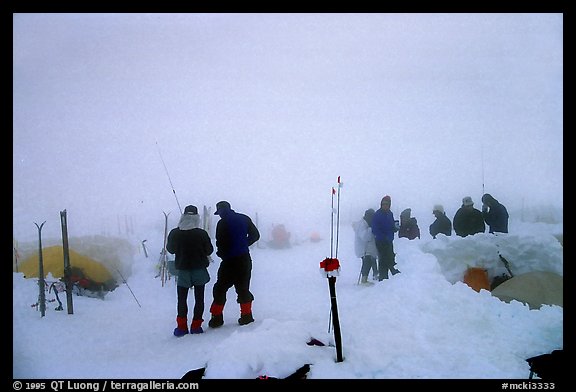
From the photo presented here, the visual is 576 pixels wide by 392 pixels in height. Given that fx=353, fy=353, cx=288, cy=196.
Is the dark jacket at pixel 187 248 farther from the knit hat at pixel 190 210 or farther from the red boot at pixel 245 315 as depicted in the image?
the red boot at pixel 245 315

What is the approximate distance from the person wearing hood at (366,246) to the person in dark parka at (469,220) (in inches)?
82.2

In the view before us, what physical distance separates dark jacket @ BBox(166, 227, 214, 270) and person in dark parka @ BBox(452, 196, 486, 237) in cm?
643

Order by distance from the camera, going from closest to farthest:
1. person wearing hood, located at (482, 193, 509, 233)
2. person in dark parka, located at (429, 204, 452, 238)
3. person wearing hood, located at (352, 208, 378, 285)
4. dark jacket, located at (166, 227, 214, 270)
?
1. dark jacket, located at (166, 227, 214, 270)
2. person wearing hood, located at (482, 193, 509, 233)
3. person wearing hood, located at (352, 208, 378, 285)
4. person in dark parka, located at (429, 204, 452, 238)

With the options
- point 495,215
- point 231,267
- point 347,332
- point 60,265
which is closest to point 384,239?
point 495,215

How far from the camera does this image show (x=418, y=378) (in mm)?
4066

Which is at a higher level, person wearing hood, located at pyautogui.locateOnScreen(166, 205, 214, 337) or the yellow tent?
person wearing hood, located at pyautogui.locateOnScreen(166, 205, 214, 337)

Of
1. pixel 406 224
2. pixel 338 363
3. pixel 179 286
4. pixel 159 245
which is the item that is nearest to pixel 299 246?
pixel 159 245

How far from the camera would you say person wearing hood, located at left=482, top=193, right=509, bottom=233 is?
888 centimetres

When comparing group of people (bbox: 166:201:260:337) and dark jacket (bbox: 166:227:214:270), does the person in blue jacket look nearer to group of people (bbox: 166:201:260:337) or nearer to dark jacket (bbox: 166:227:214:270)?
group of people (bbox: 166:201:260:337)

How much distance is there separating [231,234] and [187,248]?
0.74 meters

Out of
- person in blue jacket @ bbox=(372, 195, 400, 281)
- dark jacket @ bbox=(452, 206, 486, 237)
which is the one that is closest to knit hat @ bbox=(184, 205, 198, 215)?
person in blue jacket @ bbox=(372, 195, 400, 281)
